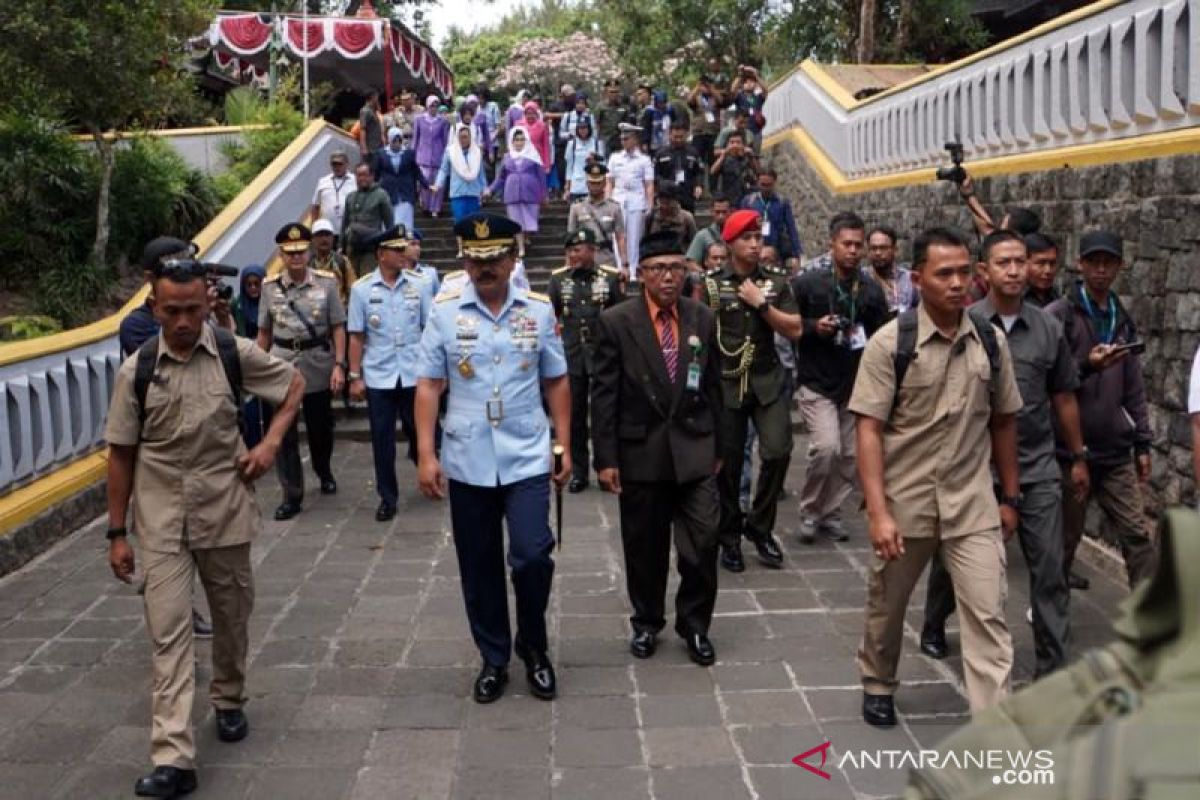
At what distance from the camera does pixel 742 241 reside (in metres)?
6.36

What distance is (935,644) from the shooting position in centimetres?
546

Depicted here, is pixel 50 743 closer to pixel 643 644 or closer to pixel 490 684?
pixel 490 684

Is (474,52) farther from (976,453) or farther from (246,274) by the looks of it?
(976,453)

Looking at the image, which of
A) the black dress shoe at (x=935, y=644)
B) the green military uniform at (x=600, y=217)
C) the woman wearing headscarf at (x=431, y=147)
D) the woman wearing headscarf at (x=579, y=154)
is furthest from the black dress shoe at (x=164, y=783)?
the woman wearing headscarf at (x=431, y=147)

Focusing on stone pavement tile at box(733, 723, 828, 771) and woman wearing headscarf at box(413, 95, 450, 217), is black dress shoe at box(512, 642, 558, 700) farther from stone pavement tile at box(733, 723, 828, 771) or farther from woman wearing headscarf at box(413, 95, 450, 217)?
woman wearing headscarf at box(413, 95, 450, 217)

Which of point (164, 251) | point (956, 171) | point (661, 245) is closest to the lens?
point (164, 251)

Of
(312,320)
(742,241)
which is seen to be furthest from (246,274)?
(742,241)

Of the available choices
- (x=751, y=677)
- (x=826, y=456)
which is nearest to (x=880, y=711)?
(x=751, y=677)

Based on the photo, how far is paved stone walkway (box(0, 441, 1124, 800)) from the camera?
4375 mm

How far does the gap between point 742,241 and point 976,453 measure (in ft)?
7.43

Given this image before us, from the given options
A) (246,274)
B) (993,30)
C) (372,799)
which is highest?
(993,30)

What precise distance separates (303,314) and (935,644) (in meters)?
4.78

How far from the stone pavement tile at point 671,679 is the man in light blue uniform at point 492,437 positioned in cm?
41

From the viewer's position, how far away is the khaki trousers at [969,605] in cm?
427
